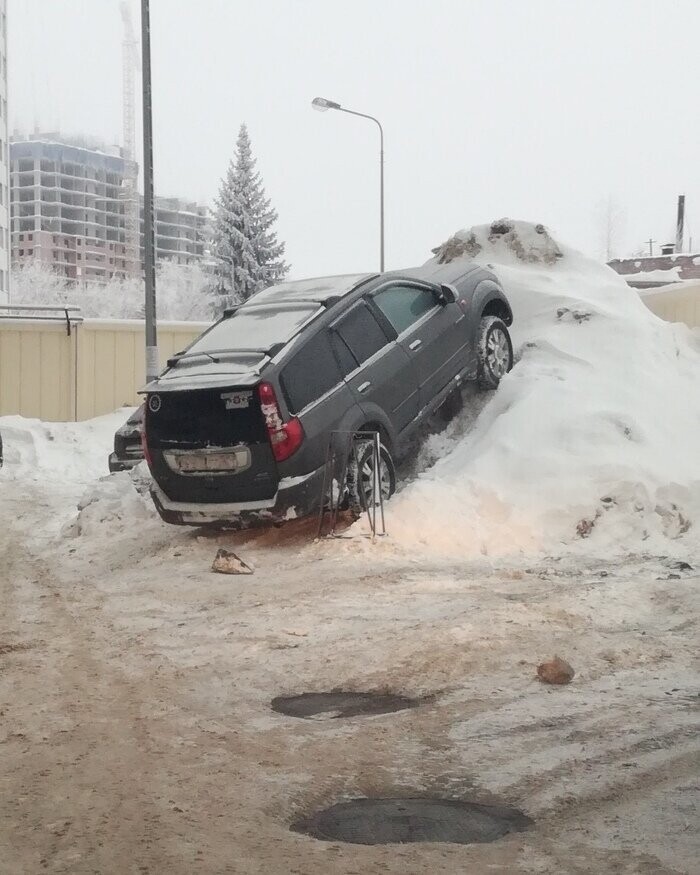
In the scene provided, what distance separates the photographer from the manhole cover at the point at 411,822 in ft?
11.3

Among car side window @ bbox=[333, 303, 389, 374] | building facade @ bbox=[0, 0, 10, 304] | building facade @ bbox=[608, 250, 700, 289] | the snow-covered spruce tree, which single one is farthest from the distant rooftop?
car side window @ bbox=[333, 303, 389, 374]

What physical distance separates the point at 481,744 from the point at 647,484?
543 cm

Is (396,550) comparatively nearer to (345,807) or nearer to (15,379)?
(345,807)

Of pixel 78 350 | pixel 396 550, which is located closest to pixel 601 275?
pixel 396 550

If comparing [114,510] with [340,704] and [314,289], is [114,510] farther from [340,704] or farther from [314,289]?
[340,704]

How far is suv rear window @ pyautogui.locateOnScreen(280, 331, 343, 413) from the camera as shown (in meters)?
8.52

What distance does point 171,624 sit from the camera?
261 inches

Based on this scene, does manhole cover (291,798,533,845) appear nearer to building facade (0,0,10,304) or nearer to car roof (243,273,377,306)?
car roof (243,273,377,306)

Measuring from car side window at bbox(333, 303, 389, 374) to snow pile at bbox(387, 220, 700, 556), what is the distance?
1.20 metres

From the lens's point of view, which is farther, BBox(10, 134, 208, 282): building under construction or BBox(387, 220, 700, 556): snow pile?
BBox(10, 134, 208, 282): building under construction

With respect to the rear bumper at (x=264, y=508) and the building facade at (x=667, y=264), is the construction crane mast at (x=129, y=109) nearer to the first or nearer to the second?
the building facade at (x=667, y=264)

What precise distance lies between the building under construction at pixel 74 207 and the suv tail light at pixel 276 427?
116659 mm

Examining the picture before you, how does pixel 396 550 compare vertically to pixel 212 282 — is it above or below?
below

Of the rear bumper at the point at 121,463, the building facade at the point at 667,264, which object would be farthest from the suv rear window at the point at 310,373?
the building facade at the point at 667,264
